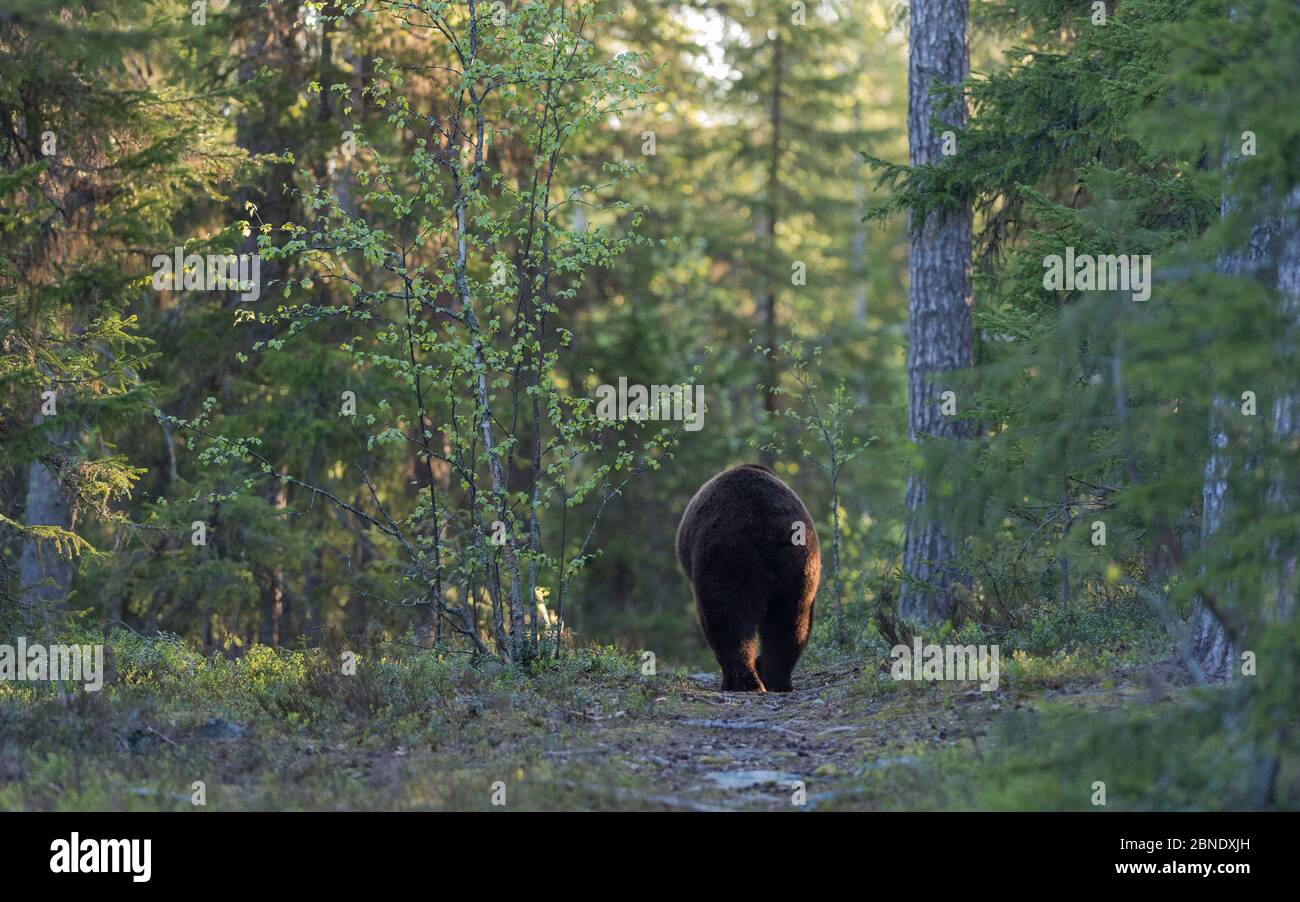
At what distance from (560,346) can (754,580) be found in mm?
4724

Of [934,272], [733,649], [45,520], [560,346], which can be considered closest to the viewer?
[733,649]

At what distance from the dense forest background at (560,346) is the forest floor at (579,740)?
0.97ft

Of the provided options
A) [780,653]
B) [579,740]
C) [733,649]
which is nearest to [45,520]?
[733,649]

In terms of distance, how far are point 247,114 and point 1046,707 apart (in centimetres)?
1349

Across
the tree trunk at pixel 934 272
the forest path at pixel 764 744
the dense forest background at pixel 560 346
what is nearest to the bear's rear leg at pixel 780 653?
the forest path at pixel 764 744

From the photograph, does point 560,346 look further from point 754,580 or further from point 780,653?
point 780,653

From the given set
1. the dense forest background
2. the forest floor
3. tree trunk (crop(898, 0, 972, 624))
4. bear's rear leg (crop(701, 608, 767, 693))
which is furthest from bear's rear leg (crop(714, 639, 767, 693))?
tree trunk (crop(898, 0, 972, 624))

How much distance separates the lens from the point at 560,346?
15219 millimetres

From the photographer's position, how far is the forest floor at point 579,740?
21.5 ft

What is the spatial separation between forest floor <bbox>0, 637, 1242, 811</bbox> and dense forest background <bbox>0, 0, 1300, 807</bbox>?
30cm

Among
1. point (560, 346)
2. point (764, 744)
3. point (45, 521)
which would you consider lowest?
point (764, 744)

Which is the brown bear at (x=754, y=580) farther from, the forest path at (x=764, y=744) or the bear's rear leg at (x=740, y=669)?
the forest path at (x=764, y=744)
